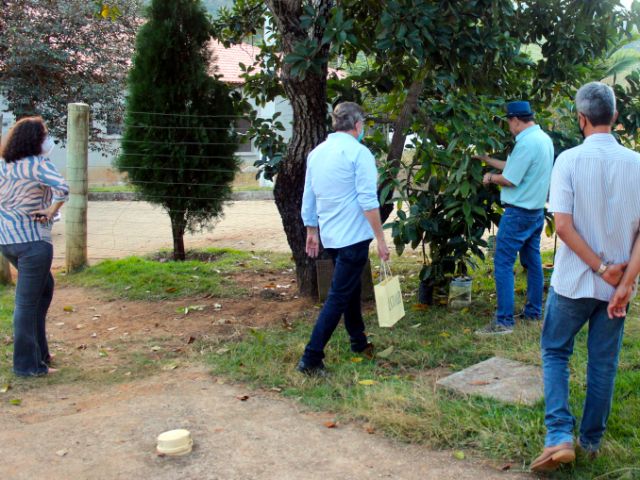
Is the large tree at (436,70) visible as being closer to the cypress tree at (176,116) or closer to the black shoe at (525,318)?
the black shoe at (525,318)

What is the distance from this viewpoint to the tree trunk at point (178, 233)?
33.1ft

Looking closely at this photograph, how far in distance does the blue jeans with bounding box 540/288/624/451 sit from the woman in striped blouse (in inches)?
141

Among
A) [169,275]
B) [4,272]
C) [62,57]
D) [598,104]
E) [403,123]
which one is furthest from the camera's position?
[62,57]

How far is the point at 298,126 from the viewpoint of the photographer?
24.3 ft

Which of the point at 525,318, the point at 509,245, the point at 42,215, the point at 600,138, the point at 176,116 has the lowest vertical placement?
the point at 525,318

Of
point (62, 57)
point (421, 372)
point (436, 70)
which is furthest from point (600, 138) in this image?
point (62, 57)

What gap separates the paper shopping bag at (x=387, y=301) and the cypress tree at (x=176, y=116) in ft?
16.4

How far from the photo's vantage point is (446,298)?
24.4ft

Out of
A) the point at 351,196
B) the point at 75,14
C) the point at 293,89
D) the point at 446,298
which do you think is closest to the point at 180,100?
the point at 293,89

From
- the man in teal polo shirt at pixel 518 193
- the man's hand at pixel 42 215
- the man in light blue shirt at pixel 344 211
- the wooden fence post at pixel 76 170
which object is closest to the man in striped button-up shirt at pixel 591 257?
the man in light blue shirt at pixel 344 211

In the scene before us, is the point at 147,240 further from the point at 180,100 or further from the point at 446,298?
the point at 446,298

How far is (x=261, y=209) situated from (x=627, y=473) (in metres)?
14.9

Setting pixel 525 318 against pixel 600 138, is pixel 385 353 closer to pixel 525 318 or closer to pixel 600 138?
pixel 525 318

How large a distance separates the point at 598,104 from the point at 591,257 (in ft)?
2.49
